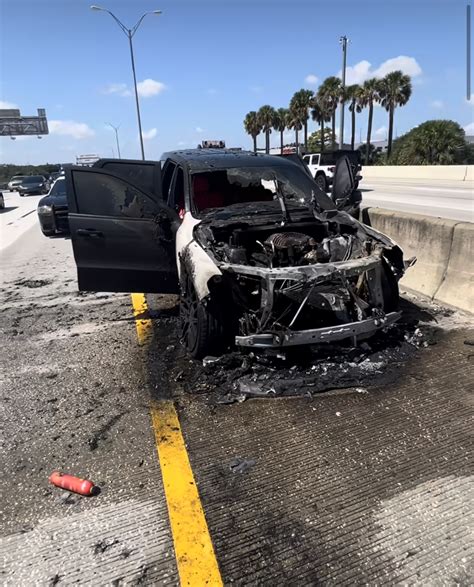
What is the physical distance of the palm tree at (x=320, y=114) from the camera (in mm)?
50438

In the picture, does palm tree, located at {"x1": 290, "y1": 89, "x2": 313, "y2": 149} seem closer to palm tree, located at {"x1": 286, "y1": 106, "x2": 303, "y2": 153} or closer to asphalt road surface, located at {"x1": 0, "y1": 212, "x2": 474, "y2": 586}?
palm tree, located at {"x1": 286, "y1": 106, "x2": 303, "y2": 153}

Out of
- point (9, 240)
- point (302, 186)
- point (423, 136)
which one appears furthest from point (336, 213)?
point (423, 136)

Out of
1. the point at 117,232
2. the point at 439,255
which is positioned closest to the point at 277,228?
the point at 117,232

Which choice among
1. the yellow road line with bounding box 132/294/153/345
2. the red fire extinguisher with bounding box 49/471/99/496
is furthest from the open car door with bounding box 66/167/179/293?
the red fire extinguisher with bounding box 49/471/99/496

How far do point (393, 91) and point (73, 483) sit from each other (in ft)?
159

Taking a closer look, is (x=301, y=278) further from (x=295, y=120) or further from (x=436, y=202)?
(x=295, y=120)

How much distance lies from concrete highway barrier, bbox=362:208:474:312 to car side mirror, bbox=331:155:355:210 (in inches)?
47.9

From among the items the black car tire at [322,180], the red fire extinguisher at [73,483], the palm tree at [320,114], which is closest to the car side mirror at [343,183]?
the red fire extinguisher at [73,483]

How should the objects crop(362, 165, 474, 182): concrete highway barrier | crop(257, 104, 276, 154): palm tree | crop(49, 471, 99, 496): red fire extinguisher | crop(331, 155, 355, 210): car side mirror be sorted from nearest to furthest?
crop(49, 471, 99, 496): red fire extinguisher < crop(331, 155, 355, 210): car side mirror < crop(362, 165, 474, 182): concrete highway barrier < crop(257, 104, 276, 154): palm tree

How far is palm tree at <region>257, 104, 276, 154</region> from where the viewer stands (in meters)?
64.2

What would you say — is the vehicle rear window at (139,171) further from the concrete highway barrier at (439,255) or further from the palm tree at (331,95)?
the palm tree at (331,95)

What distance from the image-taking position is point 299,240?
13.9ft

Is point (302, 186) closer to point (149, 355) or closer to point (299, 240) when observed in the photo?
point (299, 240)

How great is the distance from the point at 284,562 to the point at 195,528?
0.49 metres
